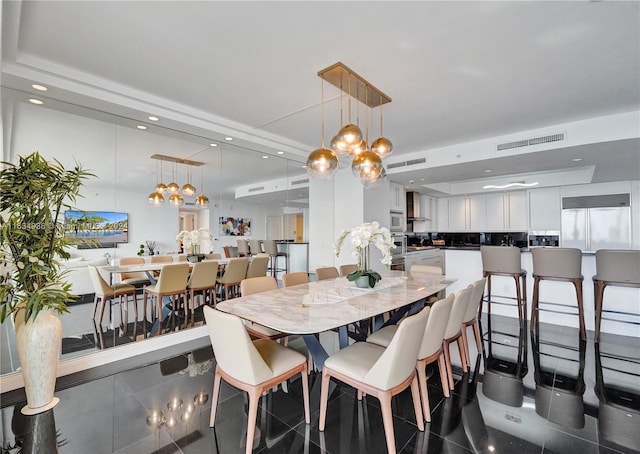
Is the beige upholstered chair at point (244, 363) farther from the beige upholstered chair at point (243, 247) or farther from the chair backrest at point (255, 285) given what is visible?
the beige upholstered chair at point (243, 247)

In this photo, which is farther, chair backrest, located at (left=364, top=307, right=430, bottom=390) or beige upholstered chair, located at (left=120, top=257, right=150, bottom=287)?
beige upholstered chair, located at (left=120, top=257, right=150, bottom=287)

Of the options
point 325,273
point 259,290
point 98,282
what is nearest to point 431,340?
point 259,290

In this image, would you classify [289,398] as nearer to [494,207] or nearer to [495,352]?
[495,352]

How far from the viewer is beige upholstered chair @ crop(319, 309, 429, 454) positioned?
159 centimetres

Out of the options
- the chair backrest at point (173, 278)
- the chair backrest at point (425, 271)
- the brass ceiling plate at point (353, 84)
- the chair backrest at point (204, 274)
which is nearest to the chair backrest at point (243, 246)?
the chair backrest at point (204, 274)

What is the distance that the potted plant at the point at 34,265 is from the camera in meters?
2.01

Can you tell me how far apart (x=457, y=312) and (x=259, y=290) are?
176 cm

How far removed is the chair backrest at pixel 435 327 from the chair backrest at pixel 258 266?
2943mm

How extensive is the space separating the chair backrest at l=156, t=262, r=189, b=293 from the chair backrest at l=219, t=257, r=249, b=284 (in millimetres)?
540

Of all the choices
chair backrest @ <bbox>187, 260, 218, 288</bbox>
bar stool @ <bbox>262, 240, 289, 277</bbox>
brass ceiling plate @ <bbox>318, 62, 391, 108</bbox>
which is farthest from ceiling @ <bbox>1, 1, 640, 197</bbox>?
bar stool @ <bbox>262, 240, 289, 277</bbox>

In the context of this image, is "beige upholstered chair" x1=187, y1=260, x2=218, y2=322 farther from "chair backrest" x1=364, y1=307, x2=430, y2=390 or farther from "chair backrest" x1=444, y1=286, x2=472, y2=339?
"chair backrest" x1=444, y1=286, x2=472, y2=339

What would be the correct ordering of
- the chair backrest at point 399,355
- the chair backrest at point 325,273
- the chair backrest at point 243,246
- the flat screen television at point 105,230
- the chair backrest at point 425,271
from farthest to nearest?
the chair backrest at point 243,246 < the chair backrest at point 425,271 < the chair backrest at point 325,273 < the flat screen television at point 105,230 < the chair backrest at point 399,355

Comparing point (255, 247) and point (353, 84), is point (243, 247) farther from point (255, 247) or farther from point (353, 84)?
point (353, 84)

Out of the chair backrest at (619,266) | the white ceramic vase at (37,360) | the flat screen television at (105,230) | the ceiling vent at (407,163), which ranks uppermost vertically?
the ceiling vent at (407,163)
